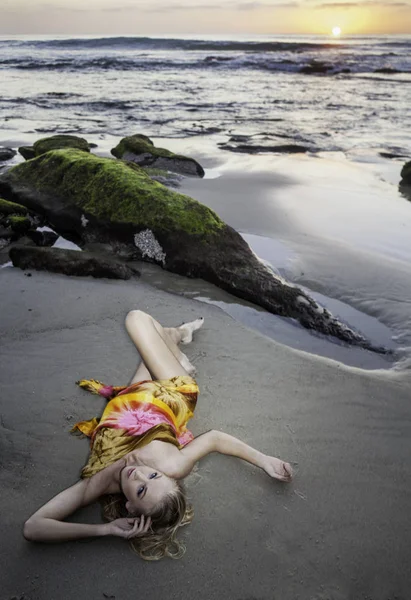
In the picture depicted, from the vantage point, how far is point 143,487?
282 centimetres

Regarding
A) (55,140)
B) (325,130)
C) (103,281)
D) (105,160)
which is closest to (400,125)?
(325,130)

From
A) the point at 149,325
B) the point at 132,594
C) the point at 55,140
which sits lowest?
the point at 132,594

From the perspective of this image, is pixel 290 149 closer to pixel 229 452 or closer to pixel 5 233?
pixel 5 233

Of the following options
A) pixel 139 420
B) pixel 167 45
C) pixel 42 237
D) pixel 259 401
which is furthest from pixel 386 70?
pixel 139 420

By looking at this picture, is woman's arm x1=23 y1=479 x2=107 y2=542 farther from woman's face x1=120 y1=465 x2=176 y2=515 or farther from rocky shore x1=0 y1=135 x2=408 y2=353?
rocky shore x1=0 y1=135 x2=408 y2=353

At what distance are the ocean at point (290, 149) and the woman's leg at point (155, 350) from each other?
44.9 inches

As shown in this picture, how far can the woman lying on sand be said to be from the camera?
2.77 metres

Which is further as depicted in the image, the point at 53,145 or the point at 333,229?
the point at 53,145

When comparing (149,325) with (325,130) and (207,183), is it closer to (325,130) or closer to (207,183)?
(207,183)

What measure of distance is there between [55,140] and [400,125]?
37.5 feet

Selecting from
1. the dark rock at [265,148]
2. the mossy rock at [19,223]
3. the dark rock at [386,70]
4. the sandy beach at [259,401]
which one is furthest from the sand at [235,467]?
the dark rock at [386,70]

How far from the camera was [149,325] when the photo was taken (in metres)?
4.21

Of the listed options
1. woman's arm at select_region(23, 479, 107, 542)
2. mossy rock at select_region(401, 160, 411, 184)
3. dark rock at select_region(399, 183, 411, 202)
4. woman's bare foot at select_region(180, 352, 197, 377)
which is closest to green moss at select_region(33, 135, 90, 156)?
dark rock at select_region(399, 183, 411, 202)

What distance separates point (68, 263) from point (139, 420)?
2.94 metres
